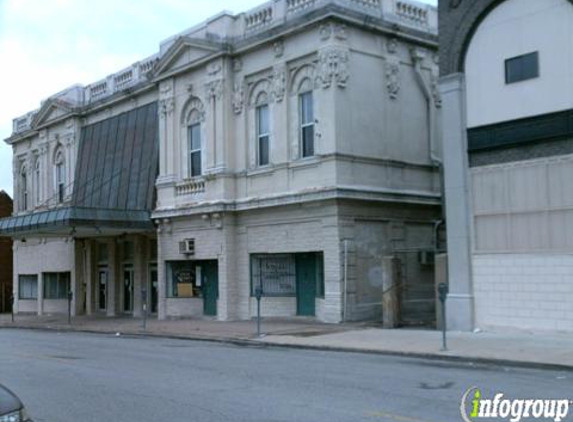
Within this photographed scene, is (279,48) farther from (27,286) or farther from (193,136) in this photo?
(27,286)

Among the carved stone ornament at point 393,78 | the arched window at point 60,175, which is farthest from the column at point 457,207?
the arched window at point 60,175

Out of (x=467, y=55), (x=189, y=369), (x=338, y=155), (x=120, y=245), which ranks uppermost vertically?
(x=467, y=55)

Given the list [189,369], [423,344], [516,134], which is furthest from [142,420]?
[516,134]

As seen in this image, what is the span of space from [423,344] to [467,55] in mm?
7713

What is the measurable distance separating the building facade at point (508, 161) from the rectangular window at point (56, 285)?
2379cm

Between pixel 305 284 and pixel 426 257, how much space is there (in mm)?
4111

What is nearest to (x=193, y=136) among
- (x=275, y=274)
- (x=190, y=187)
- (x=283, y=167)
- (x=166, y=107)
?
(x=166, y=107)

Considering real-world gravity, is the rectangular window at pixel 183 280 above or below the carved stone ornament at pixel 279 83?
below

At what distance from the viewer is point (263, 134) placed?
26672 mm

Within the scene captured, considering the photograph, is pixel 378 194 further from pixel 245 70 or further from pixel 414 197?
pixel 245 70

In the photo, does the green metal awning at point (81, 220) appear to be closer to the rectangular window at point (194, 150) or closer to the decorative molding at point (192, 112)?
the rectangular window at point (194, 150)

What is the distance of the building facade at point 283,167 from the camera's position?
24031mm

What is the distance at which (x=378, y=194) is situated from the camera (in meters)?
24.5

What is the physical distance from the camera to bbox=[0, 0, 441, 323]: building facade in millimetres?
24031
